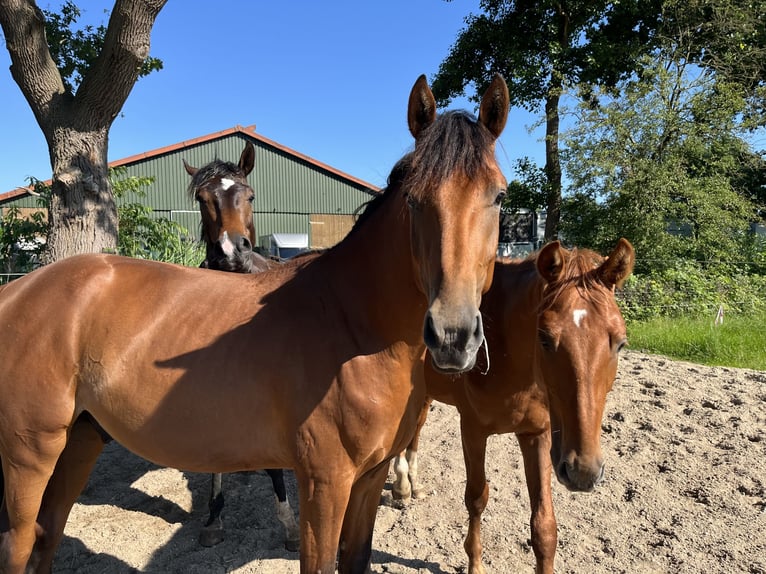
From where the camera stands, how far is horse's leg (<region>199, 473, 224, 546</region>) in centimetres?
309

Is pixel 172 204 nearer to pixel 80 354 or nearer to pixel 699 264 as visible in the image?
pixel 699 264

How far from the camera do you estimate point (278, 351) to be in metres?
1.84

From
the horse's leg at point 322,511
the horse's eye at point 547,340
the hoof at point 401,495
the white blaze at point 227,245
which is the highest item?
the white blaze at point 227,245

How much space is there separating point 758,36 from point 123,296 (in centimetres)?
1761

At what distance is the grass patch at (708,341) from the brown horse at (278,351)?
22.6 feet

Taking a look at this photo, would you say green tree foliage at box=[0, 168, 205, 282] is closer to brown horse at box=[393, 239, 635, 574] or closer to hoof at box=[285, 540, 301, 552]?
hoof at box=[285, 540, 301, 552]

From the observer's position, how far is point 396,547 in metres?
3.09

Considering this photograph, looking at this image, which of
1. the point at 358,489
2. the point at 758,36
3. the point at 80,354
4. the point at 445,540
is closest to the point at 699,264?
the point at 758,36

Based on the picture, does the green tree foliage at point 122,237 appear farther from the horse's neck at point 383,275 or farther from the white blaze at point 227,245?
the horse's neck at point 383,275

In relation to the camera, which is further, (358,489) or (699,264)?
(699,264)

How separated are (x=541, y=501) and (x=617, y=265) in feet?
4.33

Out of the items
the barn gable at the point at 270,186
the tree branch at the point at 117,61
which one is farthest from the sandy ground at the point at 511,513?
the barn gable at the point at 270,186

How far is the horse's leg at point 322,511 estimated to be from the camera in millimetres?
1737

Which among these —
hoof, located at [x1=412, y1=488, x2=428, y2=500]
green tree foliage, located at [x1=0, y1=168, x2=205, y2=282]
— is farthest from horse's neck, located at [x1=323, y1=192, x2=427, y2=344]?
green tree foliage, located at [x1=0, y1=168, x2=205, y2=282]
